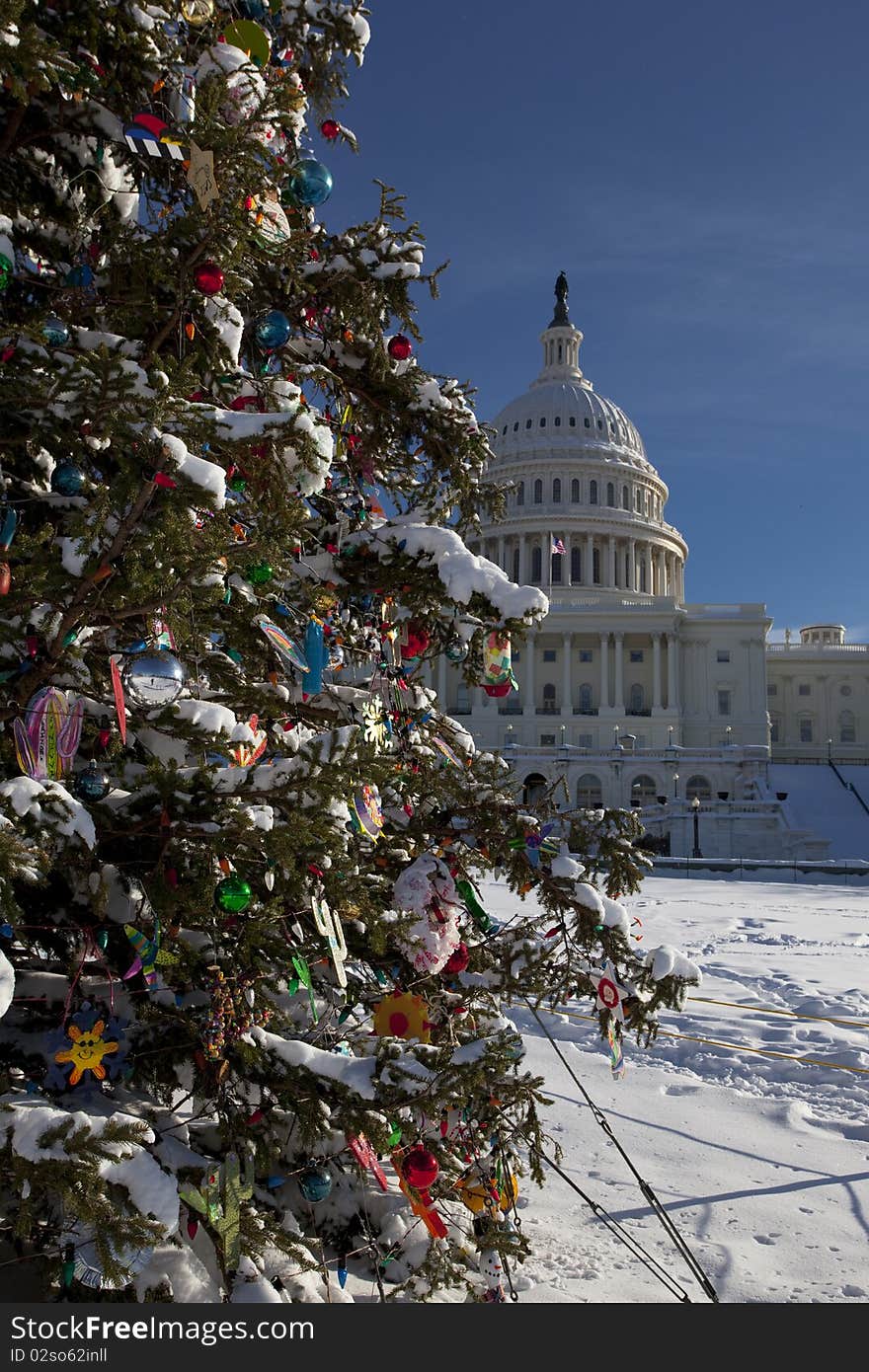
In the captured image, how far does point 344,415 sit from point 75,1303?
4272 millimetres

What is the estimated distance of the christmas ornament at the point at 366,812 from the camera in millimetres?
4426

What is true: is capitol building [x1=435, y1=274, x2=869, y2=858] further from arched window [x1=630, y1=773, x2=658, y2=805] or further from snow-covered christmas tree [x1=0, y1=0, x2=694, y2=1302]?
snow-covered christmas tree [x1=0, y1=0, x2=694, y2=1302]

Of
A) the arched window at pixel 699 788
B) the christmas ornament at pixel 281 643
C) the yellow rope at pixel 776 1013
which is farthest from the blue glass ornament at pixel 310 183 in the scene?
the arched window at pixel 699 788

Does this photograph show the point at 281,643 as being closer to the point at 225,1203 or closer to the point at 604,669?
the point at 225,1203

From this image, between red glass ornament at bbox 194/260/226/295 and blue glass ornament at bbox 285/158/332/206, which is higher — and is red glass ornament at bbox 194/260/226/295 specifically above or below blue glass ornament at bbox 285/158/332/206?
below

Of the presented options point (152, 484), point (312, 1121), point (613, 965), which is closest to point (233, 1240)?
point (312, 1121)

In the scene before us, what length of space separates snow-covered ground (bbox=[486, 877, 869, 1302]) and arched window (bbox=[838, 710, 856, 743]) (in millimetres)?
72138

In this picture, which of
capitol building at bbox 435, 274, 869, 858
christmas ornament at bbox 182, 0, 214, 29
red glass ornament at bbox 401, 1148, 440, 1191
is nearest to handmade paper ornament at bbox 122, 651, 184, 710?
red glass ornament at bbox 401, 1148, 440, 1191

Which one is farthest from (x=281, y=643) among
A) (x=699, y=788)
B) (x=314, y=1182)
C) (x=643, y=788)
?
(x=699, y=788)

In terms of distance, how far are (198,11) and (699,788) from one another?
185 feet

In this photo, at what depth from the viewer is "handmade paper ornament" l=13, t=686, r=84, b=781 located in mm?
3471

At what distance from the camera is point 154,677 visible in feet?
11.2

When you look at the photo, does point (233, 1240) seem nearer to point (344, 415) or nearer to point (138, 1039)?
point (138, 1039)

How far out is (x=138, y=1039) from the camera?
4.12 meters
